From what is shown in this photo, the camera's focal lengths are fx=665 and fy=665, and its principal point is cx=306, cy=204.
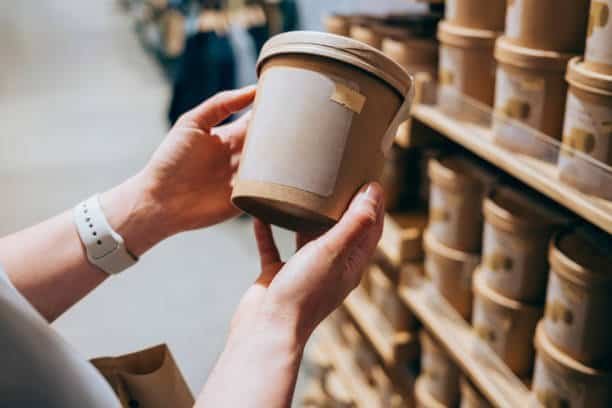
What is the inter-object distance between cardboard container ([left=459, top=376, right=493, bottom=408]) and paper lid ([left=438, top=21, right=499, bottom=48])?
82cm

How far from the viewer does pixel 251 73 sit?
353 cm

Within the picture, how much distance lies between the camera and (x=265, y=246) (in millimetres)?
1156

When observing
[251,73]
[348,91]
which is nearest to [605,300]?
[348,91]

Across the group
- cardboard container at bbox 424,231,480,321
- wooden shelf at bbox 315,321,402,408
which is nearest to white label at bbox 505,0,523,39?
cardboard container at bbox 424,231,480,321

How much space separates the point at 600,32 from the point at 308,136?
1.69ft

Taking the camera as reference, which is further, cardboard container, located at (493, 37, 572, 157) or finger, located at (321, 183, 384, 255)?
cardboard container, located at (493, 37, 572, 157)

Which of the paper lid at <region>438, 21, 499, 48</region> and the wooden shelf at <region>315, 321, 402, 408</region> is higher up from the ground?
the paper lid at <region>438, 21, 499, 48</region>

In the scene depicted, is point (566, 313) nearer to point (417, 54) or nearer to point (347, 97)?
point (347, 97)

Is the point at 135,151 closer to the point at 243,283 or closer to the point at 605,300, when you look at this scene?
the point at 243,283

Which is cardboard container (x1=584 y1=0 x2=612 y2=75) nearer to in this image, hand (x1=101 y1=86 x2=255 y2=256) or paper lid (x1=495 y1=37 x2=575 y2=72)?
paper lid (x1=495 y1=37 x2=575 y2=72)

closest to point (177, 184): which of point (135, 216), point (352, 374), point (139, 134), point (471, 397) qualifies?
point (135, 216)

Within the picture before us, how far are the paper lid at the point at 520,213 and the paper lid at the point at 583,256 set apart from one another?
43mm

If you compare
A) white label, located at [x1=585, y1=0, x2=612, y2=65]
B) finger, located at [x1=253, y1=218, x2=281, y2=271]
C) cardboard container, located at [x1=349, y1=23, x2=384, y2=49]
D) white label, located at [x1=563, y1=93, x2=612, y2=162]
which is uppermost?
white label, located at [x1=585, y1=0, x2=612, y2=65]

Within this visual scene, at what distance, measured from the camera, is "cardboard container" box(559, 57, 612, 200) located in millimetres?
1087
